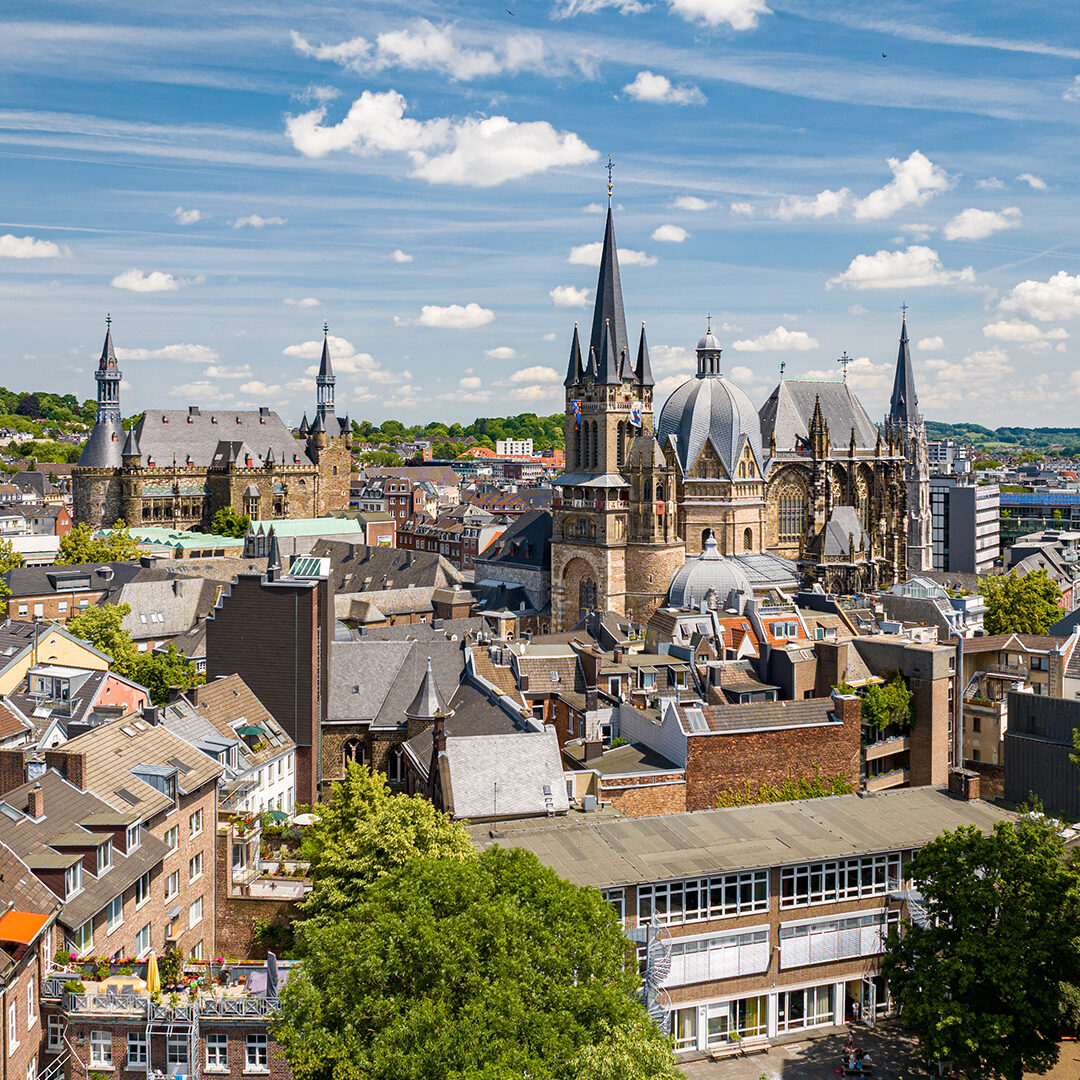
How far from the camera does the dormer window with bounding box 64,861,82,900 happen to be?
31.0 m

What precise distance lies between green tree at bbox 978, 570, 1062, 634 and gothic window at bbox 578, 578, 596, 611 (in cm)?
3153

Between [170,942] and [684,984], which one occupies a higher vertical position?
[170,942]

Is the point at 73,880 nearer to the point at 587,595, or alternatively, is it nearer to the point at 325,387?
the point at 587,595

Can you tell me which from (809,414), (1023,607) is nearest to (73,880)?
(1023,607)

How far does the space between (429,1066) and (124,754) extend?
1963cm

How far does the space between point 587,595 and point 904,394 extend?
84.2 m

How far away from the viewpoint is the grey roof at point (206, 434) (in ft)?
502

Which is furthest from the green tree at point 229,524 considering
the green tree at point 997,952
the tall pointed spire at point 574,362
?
the green tree at point 997,952

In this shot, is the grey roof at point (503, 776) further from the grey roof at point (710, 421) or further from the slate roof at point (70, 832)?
the grey roof at point (710, 421)

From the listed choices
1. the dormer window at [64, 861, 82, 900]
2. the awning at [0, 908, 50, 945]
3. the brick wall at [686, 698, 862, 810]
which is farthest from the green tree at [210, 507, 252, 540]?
the awning at [0, 908, 50, 945]

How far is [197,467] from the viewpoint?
154m

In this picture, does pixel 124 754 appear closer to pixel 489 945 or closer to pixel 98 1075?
pixel 98 1075

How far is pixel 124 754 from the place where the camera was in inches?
1560

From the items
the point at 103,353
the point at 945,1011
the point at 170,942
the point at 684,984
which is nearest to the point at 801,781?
the point at 684,984
